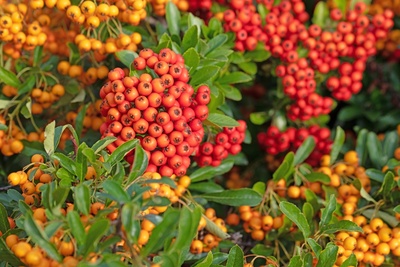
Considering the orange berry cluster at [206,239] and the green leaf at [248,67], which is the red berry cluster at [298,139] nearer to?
the green leaf at [248,67]

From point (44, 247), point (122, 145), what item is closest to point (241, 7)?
point (122, 145)

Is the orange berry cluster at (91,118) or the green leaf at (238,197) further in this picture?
the orange berry cluster at (91,118)

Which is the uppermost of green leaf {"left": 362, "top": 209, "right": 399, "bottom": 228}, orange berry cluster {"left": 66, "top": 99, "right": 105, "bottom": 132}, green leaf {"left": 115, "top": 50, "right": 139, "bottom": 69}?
green leaf {"left": 115, "top": 50, "right": 139, "bottom": 69}

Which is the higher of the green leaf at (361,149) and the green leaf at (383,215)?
the green leaf at (361,149)

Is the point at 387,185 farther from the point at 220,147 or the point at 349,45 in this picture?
the point at 349,45

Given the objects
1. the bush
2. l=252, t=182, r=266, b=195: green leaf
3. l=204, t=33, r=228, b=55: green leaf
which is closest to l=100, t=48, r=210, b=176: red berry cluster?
the bush

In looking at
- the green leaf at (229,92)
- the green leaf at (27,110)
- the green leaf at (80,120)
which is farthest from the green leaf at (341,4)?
the green leaf at (27,110)

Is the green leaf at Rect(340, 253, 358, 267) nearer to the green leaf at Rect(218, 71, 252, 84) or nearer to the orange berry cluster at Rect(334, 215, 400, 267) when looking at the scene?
the orange berry cluster at Rect(334, 215, 400, 267)
